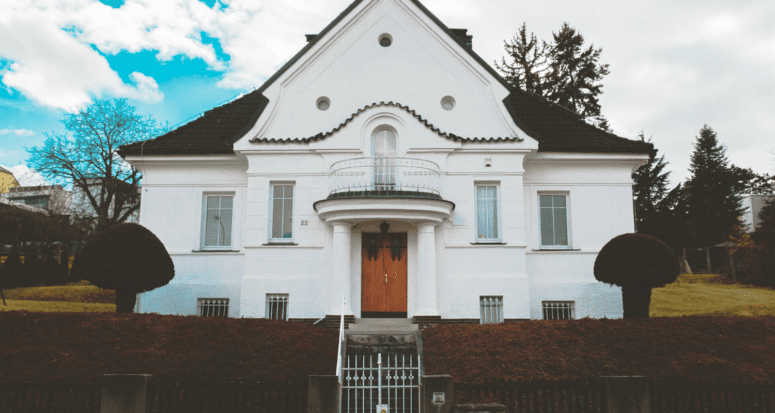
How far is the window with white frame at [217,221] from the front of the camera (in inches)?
691

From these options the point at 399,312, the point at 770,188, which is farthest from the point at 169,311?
the point at 770,188

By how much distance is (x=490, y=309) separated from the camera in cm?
1561

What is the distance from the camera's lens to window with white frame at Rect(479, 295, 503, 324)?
15562 millimetres

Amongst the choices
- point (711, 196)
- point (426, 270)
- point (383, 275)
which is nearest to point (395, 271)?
point (383, 275)

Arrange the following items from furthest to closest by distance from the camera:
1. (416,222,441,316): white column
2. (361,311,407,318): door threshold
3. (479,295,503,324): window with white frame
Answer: (361,311,407,318): door threshold < (479,295,503,324): window with white frame < (416,222,441,316): white column

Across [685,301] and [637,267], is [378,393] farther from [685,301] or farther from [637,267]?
[685,301]

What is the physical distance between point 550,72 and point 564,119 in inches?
706

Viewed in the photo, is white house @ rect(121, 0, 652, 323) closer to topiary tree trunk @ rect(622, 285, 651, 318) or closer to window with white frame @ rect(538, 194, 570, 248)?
window with white frame @ rect(538, 194, 570, 248)

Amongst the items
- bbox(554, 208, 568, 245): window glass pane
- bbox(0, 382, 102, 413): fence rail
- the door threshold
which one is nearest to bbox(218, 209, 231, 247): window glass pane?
the door threshold

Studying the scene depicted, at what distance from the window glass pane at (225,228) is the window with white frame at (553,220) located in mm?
10529

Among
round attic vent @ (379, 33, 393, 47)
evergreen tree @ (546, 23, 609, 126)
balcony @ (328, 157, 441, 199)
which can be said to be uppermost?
evergreen tree @ (546, 23, 609, 126)

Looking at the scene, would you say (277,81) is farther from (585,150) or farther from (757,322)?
(757,322)

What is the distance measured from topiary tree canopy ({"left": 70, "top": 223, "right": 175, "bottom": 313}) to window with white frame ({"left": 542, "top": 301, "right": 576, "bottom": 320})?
11557 mm

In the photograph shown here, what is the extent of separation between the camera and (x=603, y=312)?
16.4 m
